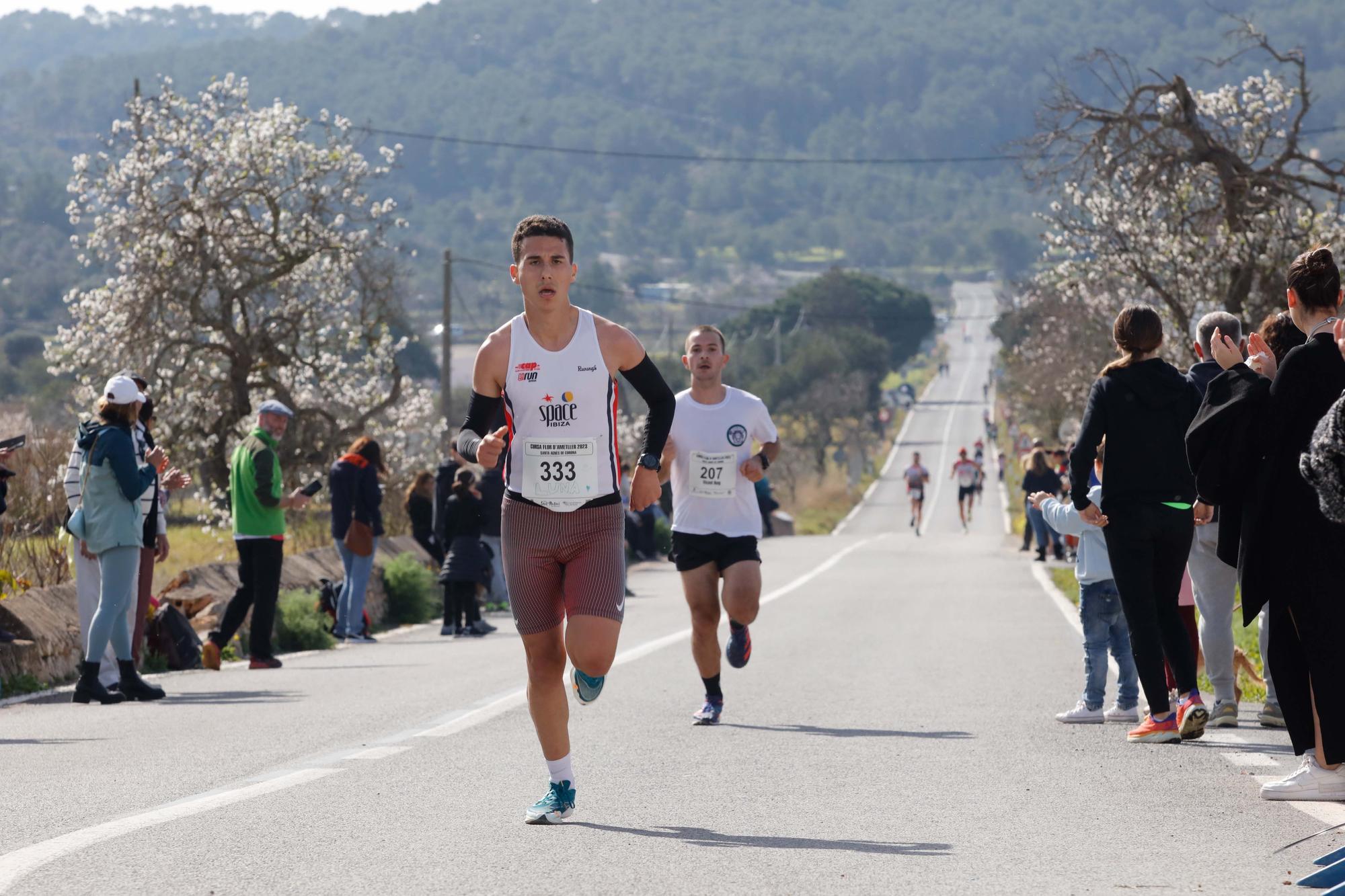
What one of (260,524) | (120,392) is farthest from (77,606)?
(120,392)

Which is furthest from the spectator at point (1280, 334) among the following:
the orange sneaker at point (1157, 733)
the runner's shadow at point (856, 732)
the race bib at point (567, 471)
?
the race bib at point (567, 471)

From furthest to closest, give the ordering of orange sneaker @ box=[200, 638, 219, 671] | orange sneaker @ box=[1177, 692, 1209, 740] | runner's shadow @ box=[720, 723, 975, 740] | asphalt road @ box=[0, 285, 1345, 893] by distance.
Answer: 1. orange sneaker @ box=[200, 638, 219, 671]
2. runner's shadow @ box=[720, 723, 975, 740]
3. orange sneaker @ box=[1177, 692, 1209, 740]
4. asphalt road @ box=[0, 285, 1345, 893]

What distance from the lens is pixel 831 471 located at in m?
98.8

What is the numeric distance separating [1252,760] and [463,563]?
1106 cm

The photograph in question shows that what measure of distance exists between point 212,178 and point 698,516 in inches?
902

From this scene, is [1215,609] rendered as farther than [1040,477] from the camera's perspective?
No

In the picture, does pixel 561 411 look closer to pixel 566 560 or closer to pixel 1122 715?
pixel 566 560

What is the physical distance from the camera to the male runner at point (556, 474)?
6.64 metres

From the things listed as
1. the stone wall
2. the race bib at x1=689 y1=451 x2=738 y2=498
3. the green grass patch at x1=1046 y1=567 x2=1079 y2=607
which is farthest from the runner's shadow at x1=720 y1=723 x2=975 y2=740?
the green grass patch at x1=1046 y1=567 x2=1079 y2=607

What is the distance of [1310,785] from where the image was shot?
22.8 feet

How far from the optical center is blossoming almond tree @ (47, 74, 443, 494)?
30.7m

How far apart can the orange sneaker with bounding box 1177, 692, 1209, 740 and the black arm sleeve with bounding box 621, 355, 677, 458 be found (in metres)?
3.26

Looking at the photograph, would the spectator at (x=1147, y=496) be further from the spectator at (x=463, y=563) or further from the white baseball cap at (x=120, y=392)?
the spectator at (x=463, y=563)

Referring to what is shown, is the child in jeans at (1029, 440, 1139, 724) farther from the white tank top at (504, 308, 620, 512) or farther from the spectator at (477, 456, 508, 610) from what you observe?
the spectator at (477, 456, 508, 610)
